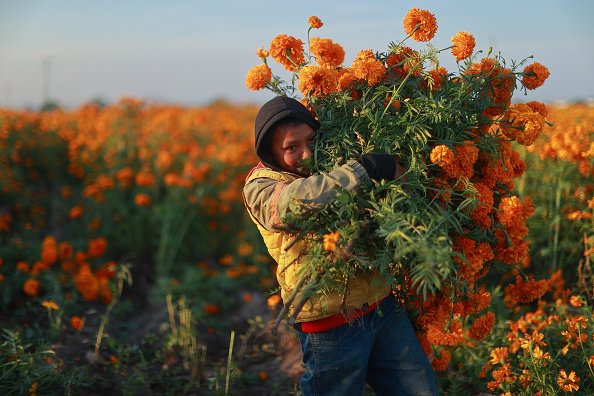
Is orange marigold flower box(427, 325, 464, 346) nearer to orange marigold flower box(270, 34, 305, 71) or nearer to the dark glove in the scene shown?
the dark glove

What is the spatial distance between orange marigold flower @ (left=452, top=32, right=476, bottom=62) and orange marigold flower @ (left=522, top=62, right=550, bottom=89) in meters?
0.27

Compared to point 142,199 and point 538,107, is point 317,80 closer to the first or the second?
point 538,107

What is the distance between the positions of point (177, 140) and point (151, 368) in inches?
147

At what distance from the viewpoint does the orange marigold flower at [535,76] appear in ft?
8.59

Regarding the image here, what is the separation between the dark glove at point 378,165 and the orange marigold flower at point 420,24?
0.60m

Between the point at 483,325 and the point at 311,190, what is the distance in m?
1.05

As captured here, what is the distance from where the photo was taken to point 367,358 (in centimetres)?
254

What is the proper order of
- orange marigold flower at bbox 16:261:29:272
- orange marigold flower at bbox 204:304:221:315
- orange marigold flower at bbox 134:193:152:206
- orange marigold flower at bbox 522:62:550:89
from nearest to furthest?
orange marigold flower at bbox 522:62:550:89
orange marigold flower at bbox 16:261:29:272
orange marigold flower at bbox 204:304:221:315
orange marigold flower at bbox 134:193:152:206

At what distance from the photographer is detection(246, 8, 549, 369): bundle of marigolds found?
2.27 meters

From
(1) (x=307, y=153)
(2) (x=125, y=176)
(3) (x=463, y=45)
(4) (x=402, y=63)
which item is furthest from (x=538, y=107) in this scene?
(2) (x=125, y=176)

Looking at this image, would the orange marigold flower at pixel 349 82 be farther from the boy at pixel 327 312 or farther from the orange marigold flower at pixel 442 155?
the orange marigold flower at pixel 442 155

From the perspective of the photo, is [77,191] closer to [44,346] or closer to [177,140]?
[177,140]

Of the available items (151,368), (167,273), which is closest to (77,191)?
(167,273)

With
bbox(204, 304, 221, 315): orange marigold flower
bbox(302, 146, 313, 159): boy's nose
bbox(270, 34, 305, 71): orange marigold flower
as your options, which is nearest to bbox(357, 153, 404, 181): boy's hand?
bbox(302, 146, 313, 159): boy's nose
